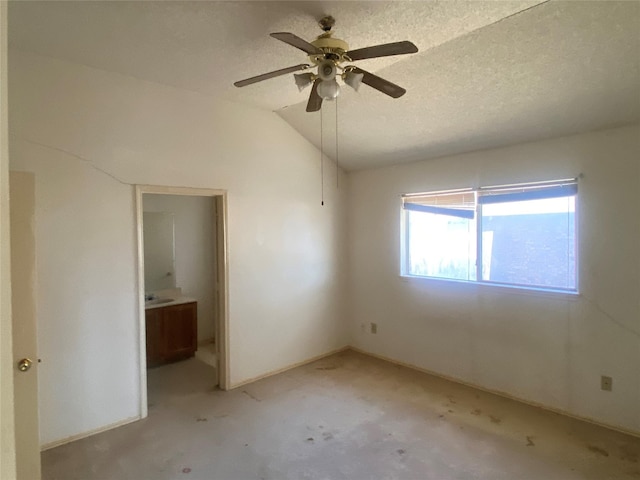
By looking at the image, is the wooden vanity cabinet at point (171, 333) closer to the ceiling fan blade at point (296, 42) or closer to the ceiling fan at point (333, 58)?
the ceiling fan at point (333, 58)

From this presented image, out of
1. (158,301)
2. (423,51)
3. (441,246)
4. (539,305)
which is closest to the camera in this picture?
(423,51)

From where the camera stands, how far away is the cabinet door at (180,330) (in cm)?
446

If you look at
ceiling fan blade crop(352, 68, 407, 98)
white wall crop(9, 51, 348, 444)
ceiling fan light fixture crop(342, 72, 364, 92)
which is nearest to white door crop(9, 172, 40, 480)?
white wall crop(9, 51, 348, 444)

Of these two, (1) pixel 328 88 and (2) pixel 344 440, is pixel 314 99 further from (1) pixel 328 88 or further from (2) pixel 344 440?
(2) pixel 344 440

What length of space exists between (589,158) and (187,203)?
180 inches

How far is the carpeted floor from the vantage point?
99.3 inches

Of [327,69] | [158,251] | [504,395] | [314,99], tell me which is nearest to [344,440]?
[504,395]

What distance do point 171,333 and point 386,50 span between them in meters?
3.94

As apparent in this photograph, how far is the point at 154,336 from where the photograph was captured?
434cm

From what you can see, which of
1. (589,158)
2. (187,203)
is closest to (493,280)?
(589,158)

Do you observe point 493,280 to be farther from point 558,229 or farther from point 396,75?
point 396,75

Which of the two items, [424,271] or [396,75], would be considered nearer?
[396,75]

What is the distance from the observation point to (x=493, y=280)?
3.77 meters

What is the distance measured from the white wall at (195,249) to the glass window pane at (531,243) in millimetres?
3395
